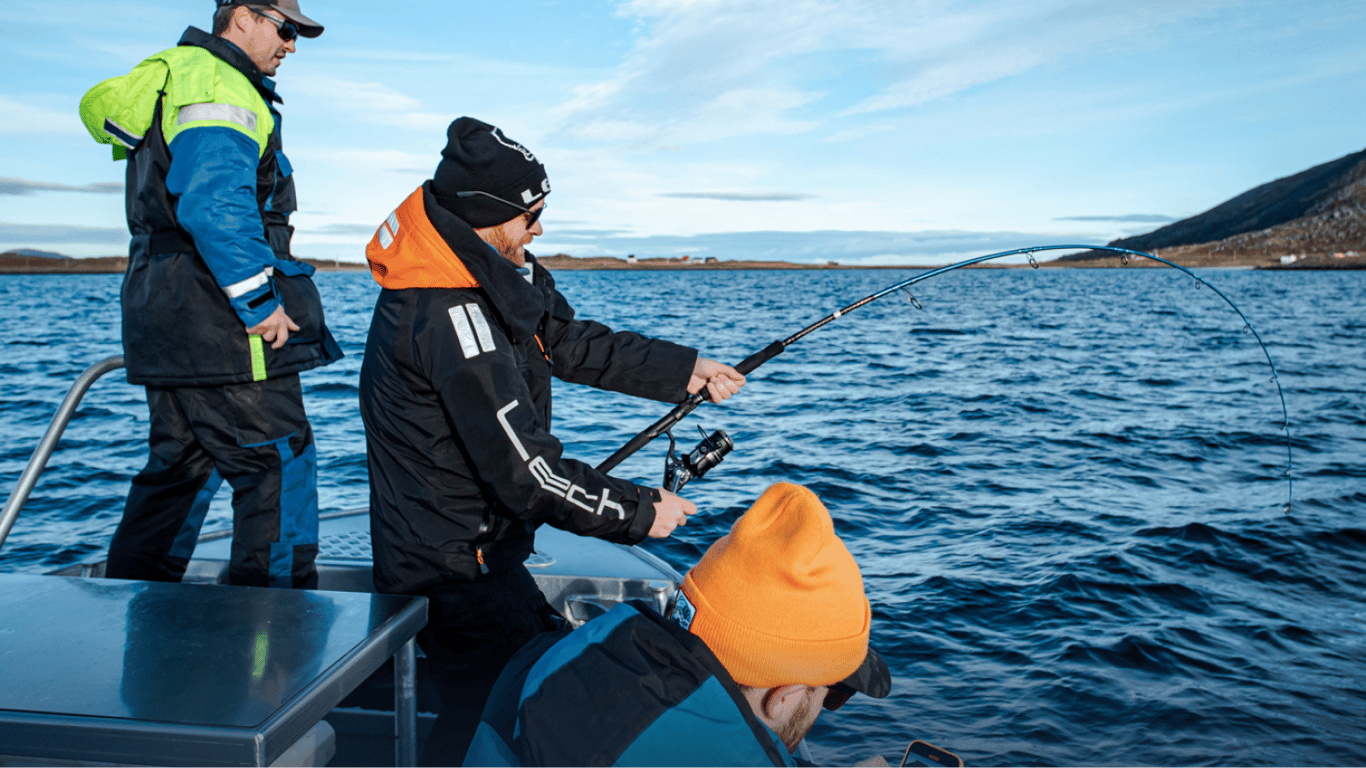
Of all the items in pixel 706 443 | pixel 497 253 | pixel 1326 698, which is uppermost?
pixel 497 253

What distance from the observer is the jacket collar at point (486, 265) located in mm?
2496

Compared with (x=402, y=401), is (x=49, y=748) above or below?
below

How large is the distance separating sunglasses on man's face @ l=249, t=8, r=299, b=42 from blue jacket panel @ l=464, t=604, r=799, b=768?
2.85 m

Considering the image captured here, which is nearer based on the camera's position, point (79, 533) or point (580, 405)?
point (79, 533)

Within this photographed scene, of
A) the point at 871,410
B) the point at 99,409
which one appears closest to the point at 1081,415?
the point at 871,410

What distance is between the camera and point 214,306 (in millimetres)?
3191

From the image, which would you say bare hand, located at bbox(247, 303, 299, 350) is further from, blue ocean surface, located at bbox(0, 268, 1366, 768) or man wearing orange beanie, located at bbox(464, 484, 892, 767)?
blue ocean surface, located at bbox(0, 268, 1366, 768)

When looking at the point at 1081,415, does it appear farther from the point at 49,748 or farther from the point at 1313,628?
the point at 49,748

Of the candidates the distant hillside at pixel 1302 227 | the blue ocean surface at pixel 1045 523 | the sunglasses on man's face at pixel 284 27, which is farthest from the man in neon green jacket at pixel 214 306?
the distant hillside at pixel 1302 227

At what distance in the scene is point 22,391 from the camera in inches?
592

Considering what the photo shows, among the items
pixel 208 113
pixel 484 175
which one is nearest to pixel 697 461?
pixel 484 175

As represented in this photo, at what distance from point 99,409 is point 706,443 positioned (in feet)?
45.7

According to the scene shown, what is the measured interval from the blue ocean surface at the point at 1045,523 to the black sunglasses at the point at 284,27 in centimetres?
401

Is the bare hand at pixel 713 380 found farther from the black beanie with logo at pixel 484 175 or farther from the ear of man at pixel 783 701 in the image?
the ear of man at pixel 783 701
